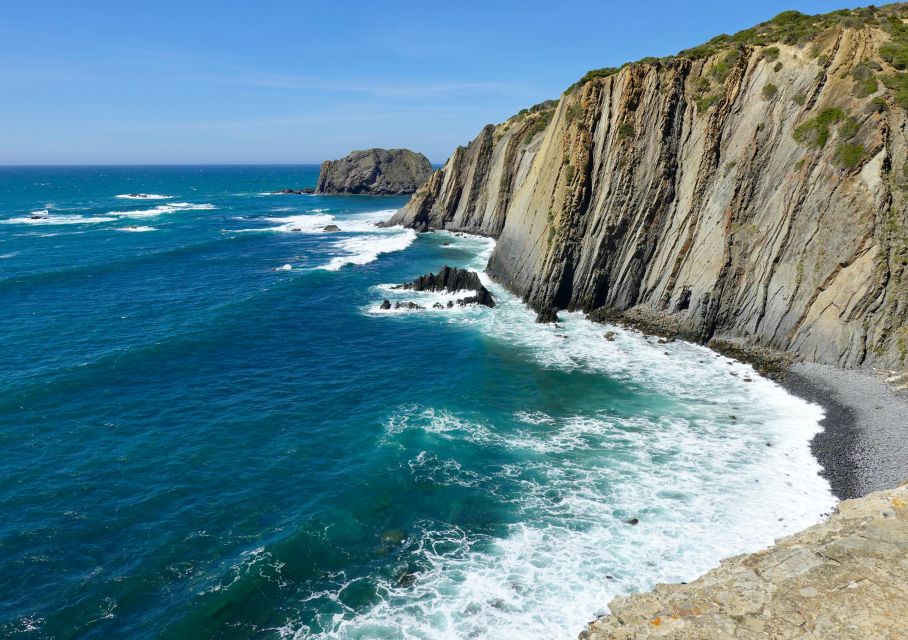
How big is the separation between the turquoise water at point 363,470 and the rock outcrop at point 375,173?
13785 cm

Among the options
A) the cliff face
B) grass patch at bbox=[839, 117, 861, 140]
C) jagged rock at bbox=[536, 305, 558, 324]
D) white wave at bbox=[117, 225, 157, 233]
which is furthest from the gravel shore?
white wave at bbox=[117, 225, 157, 233]

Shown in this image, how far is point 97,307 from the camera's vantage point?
55.2 meters

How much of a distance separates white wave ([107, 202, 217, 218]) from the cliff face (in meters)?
108

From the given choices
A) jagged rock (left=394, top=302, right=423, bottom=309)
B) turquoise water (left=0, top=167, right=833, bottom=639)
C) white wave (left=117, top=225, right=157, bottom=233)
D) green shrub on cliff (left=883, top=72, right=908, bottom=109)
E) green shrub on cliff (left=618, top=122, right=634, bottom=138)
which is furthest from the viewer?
white wave (left=117, top=225, right=157, bottom=233)

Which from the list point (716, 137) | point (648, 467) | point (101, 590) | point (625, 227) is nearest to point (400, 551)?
point (101, 590)

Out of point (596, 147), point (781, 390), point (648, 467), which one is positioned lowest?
point (648, 467)

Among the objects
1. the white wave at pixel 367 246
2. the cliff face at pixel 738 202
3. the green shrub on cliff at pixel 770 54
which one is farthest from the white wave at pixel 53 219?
the green shrub on cliff at pixel 770 54

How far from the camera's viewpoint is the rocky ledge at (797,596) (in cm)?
1436

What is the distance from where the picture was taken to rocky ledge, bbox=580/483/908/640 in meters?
14.4

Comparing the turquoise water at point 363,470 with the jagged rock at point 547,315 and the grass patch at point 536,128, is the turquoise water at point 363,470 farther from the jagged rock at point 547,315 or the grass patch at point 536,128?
the grass patch at point 536,128

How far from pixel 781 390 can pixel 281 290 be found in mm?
52451

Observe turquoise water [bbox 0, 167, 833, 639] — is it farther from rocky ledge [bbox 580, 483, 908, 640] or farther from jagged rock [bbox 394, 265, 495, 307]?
jagged rock [bbox 394, 265, 495, 307]

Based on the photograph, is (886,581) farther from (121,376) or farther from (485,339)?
(121,376)

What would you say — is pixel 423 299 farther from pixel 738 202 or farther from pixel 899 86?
pixel 899 86
